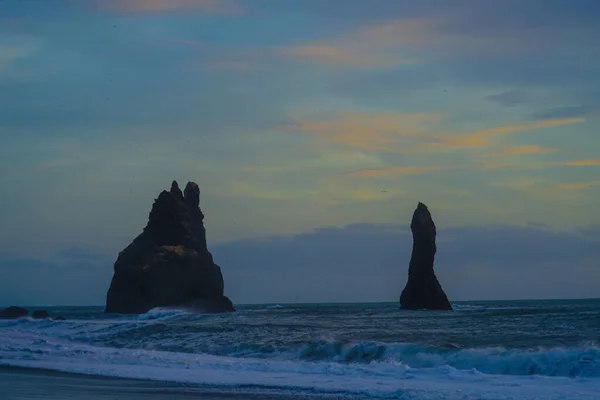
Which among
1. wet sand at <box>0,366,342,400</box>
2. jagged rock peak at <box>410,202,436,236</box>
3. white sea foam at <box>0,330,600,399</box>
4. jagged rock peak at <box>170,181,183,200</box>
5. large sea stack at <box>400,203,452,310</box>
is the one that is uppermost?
jagged rock peak at <box>170,181,183,200</box>

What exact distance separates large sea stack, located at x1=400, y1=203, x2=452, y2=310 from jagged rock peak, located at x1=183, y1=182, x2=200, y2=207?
95.8 feet

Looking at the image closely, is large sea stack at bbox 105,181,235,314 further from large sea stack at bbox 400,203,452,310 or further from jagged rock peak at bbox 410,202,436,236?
jagged rock peak at bbox 410,202,436,236

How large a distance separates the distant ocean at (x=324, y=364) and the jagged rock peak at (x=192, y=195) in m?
65.8

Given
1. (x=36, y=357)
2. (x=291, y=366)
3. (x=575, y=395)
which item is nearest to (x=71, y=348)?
(x=36, y=357)

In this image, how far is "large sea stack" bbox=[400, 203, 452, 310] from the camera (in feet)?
309

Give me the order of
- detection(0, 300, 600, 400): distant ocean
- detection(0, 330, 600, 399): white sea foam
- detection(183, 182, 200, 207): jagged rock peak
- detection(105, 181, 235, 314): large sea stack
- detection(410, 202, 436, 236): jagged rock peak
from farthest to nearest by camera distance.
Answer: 1. detection(183, 182, 200, 207): jagged rock peak
2. detection(410, 202, 436, 236): jagged rock peak
3. detection(105, 181, 235, 314): large sea stack
4. detection(0, 300, 600, 400): distant ocean
5. detection(0, 330, 600, 399): white sea foam

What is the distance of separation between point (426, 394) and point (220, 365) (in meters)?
10.1

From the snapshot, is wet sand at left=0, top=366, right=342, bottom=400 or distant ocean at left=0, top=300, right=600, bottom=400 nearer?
wet sand at left=0, top=366, right=342, bottom=400

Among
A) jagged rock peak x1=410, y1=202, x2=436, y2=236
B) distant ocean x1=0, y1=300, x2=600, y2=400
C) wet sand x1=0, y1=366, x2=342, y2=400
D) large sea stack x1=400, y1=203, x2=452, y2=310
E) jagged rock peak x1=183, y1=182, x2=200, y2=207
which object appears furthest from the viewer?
jagged rock peak x1=183, y1=182, x2=200, y2=207

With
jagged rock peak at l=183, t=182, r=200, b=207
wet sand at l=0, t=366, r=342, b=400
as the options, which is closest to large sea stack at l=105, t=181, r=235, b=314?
jagged rock peak at l=183, t=182, r=200, b=207

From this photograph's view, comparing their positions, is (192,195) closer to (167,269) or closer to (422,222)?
(167,269)

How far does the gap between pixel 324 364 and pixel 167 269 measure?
68335 mm

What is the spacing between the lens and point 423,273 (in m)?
96.2

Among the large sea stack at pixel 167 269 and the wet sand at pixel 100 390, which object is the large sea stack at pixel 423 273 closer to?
the large sea stack at pixel 167 269
